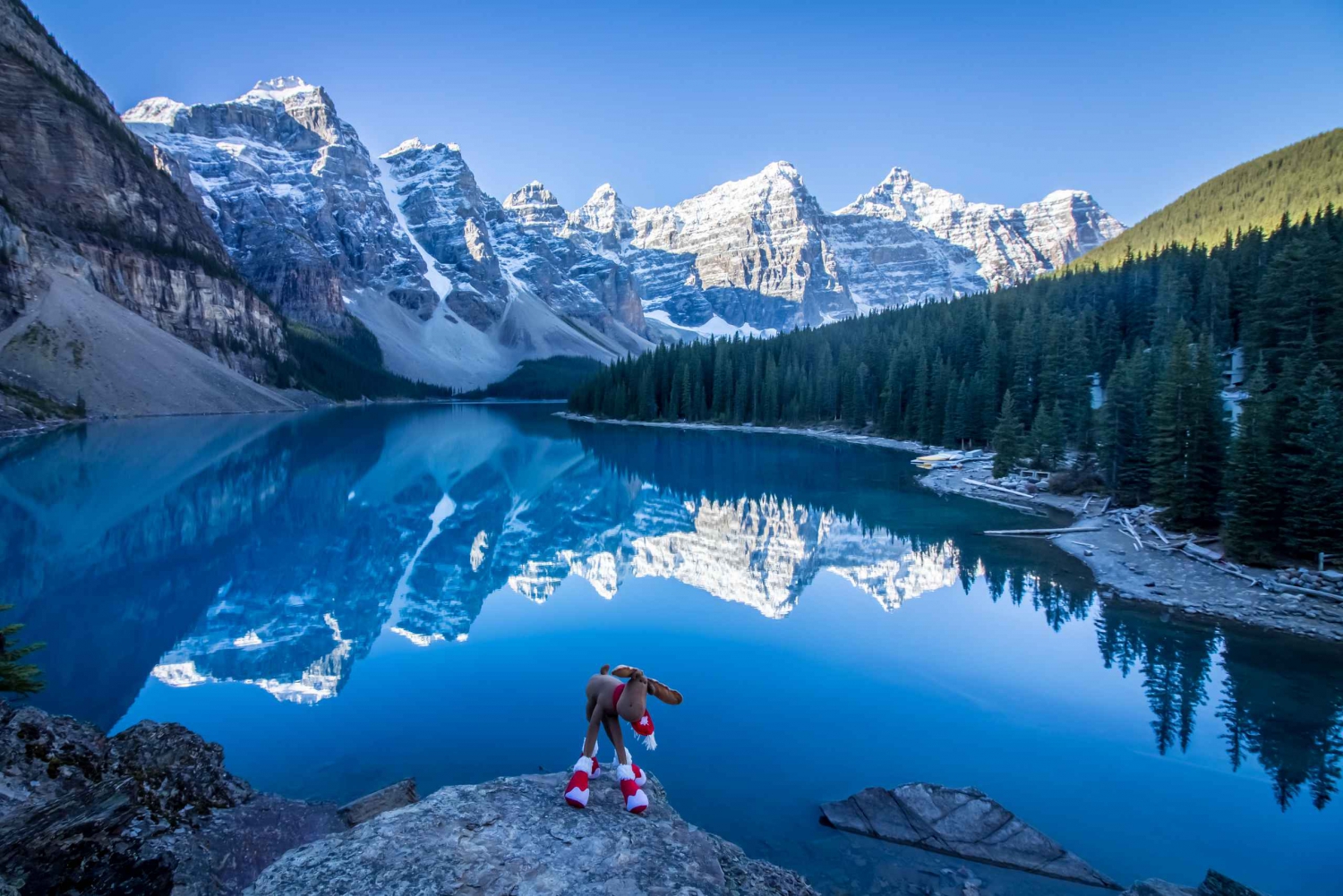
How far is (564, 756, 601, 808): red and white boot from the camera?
530 cm

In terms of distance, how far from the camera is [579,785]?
17.6 ft

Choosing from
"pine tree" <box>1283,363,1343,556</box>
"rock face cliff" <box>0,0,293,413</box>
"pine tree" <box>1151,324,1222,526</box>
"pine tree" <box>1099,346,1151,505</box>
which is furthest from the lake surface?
"rock face cliff" <box>0,0,293,413</box>

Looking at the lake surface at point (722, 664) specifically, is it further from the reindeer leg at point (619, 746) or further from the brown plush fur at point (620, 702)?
the brown plush fur at point (620, 702)

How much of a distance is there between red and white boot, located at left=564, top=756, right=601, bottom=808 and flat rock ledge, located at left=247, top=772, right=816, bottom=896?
0.06m

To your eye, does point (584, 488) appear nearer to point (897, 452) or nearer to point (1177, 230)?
point (897, 452)

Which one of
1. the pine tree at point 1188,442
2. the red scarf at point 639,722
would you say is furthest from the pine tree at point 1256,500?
the red scarf at point 639,722

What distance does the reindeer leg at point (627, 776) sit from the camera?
5.37 metres

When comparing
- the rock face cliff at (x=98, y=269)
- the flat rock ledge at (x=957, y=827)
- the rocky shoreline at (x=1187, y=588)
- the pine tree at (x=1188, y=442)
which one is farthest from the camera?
the rock face cliff at (x=98, y=269)

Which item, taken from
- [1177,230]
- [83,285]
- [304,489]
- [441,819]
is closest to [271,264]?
[83,285]

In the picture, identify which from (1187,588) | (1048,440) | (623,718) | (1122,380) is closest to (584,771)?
(623,718)

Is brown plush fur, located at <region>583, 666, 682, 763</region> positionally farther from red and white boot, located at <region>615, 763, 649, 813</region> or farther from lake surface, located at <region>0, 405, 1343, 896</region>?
lake surface, located at <region>0, 405, 1343, 896</region>

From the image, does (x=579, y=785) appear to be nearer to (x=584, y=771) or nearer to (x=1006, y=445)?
(x=584, y=771)

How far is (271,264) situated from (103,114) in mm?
78659

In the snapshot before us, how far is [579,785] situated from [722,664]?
909 centimetres
